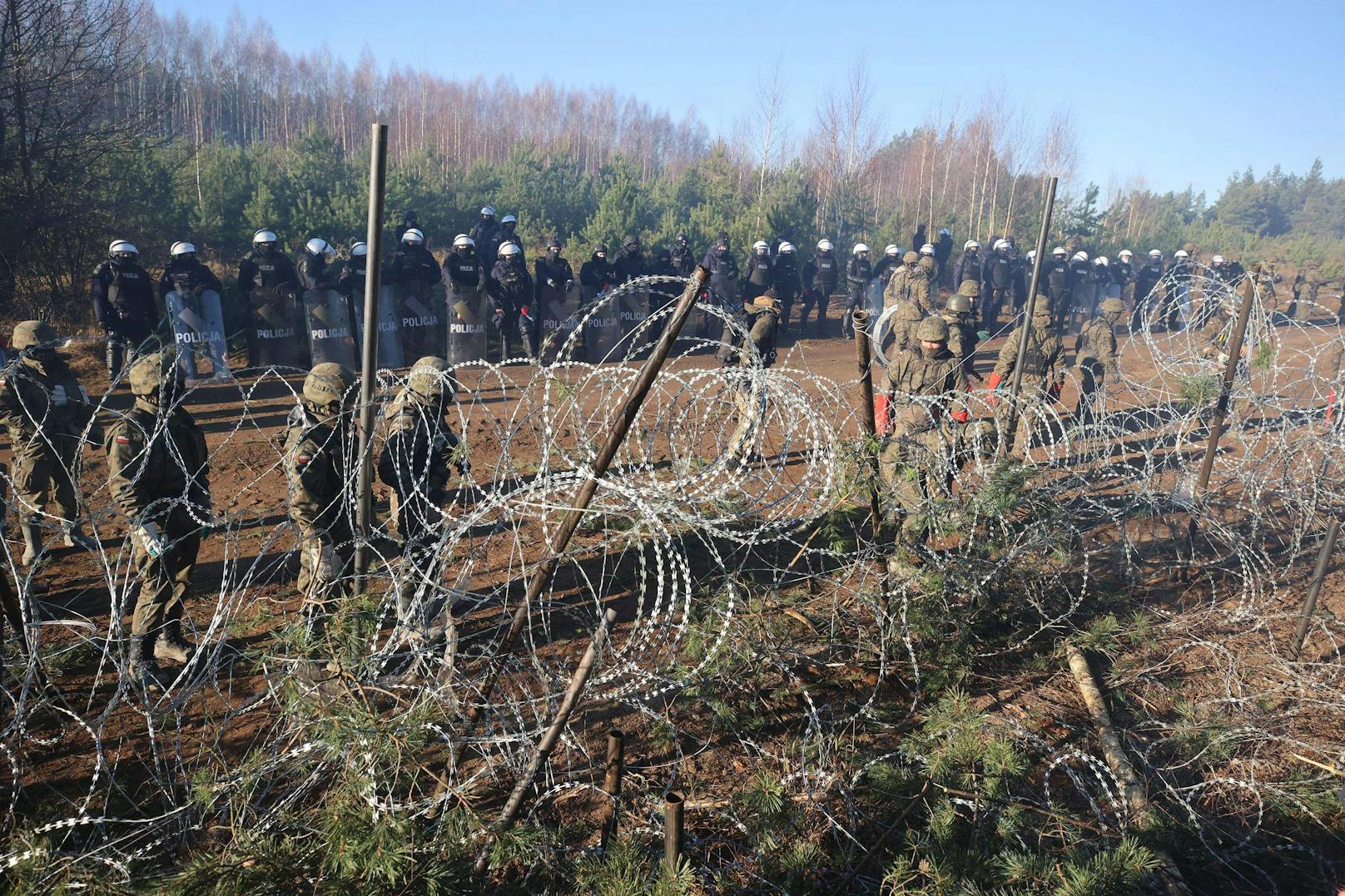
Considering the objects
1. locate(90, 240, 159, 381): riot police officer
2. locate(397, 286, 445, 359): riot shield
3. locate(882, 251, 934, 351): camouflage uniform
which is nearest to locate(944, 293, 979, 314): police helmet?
locate(882, 251, 934, 351): camouflage uniform

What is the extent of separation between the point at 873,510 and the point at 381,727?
11.1ft

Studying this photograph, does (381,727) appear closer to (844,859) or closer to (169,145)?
(844,859)

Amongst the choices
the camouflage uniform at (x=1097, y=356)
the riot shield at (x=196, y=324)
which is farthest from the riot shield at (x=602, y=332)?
the camouflage uniform at (x=1097, y=356)

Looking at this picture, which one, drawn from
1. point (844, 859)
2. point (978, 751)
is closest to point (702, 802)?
point (844, 859)

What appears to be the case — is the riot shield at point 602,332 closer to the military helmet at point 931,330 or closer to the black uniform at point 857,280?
the black uniform at point 857,280

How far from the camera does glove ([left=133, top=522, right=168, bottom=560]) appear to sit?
14.4 ft

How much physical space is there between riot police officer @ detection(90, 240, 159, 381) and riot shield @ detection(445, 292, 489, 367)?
12.5 feet

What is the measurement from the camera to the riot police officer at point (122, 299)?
1038 centimetres

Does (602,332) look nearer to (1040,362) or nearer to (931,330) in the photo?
(1040,362)

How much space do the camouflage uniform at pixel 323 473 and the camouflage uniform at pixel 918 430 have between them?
3450 millimetres

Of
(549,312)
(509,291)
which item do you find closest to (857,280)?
(549,312)

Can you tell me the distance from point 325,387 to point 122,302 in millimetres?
7343

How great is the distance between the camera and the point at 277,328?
1110cm

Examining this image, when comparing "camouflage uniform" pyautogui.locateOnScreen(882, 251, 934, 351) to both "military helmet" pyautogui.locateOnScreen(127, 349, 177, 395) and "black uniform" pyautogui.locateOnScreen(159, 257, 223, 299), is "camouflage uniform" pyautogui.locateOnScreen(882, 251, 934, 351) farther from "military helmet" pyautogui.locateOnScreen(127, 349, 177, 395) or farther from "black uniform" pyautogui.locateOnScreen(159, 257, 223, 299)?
"military helmet" pyautogui.locateOnScreen(127, 349, 177, 395)
